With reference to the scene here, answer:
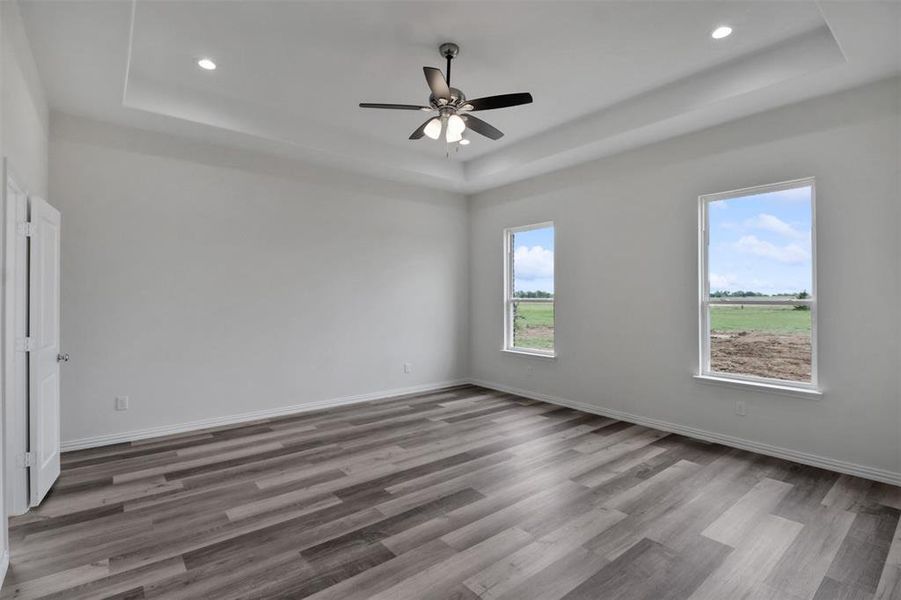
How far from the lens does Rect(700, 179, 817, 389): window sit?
11.8ft

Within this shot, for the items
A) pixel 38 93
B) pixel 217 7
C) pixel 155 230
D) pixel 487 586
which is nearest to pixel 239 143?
pixel 155 230

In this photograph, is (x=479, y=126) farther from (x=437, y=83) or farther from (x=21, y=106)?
(x=21, y=106)

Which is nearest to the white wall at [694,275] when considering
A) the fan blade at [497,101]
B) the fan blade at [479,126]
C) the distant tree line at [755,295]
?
the distant tree line at [755,295]

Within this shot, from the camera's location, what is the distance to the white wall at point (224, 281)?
3.89 m

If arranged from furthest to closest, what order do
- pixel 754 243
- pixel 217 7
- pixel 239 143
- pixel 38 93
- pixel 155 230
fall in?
pixel 239 143 < pixel 155 230 < pixel 754 243 < pixel 38 93 < pixel 217 7

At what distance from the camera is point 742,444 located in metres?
3.87

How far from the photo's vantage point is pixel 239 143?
4.50 m

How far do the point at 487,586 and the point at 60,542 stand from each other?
2.31m

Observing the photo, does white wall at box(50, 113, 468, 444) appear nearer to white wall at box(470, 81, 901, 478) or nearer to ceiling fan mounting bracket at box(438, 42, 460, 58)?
white wall at box(470, 81, 901, 478)

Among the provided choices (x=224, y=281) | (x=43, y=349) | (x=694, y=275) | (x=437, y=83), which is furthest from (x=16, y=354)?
(x=694, y=275)

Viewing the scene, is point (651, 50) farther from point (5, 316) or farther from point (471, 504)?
point (5, 316)

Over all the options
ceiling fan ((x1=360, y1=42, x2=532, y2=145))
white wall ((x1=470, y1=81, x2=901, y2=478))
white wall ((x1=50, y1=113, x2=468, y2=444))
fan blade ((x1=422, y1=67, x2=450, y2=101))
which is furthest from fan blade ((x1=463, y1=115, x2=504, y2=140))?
white wall ((x1=50, y1=113, x2=468, y2=444))

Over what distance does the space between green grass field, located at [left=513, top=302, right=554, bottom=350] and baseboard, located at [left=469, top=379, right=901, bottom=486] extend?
2.26 feet

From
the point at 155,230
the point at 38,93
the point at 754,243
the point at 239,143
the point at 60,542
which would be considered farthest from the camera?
the point at 239,143
